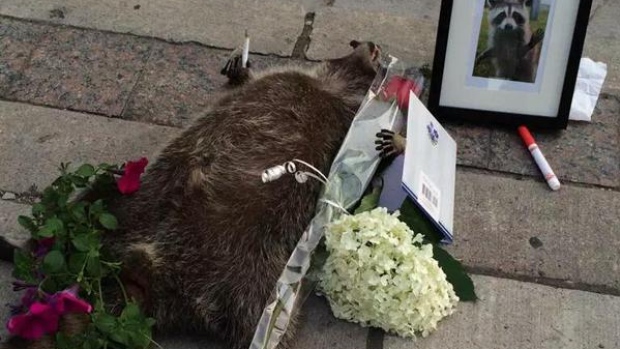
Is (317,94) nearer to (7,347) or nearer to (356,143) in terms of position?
(356,143)

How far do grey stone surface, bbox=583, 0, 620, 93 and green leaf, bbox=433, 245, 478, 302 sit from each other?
1.21 m

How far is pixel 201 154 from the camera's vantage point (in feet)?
8.42

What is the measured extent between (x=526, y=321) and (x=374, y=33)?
61.0 inches

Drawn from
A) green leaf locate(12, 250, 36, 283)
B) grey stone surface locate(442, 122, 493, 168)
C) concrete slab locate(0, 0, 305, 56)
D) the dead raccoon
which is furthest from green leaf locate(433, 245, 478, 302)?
concrete slab locate(0, 0, 305, 56)

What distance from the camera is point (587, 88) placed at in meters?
3.28

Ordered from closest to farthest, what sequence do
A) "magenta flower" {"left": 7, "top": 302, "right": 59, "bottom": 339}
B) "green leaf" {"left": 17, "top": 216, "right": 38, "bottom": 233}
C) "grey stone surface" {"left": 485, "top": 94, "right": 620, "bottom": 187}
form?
"magenta flower" {"left": 7, "top": 302, "right": 59, "bottom": 339}
"green leaf" {"left": 17, "top": 216, "right": 38, "bottom": 233}
"grey stone surface" {"left": 485, "top": 94, "right": 620, "bottom": 187}

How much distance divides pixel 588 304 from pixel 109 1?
2.40m

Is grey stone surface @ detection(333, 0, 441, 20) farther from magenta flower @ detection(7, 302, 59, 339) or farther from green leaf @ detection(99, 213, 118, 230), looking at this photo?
magenta flower @ detection(7, 302, 59, 339)

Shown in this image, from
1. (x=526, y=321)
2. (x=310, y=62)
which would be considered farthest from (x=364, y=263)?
(x=310, y=62)

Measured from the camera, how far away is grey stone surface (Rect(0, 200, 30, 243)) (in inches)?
108

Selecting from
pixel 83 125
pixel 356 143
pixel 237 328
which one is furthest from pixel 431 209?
pixel 83 125

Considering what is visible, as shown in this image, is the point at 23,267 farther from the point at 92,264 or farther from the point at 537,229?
the point at 537,229

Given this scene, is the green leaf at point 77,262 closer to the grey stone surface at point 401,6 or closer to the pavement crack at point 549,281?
the pavement crack at point 549,281

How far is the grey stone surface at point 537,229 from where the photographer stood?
2701 millimetres
